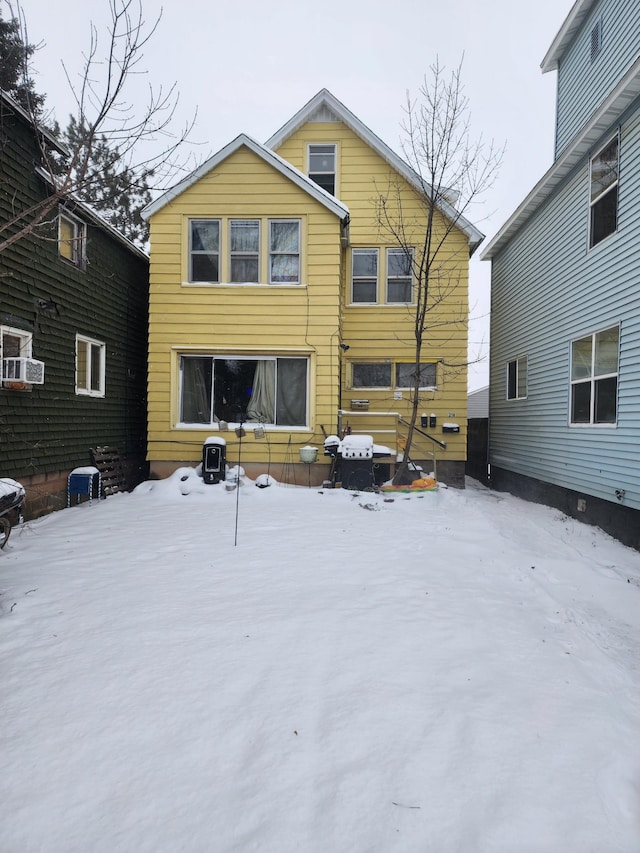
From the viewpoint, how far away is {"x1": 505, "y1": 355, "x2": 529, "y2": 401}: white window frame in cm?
1156

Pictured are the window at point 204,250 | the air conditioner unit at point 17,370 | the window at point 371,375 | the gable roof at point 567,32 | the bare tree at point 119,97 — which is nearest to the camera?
the bare tree at point 119,97

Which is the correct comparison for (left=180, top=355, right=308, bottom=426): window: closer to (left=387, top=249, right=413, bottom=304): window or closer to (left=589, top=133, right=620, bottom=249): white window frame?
(left=387, top=249, right=413, bottom=304): window

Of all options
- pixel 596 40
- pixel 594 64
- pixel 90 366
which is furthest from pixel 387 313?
pixel 90 366

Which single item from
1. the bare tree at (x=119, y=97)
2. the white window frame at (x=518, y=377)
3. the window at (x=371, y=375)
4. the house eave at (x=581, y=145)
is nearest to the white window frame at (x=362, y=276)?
the window at (x=371, y=375)

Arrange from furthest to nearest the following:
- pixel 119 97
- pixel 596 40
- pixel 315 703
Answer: pixel 596 40, pixel 119 97, pixel 315 703

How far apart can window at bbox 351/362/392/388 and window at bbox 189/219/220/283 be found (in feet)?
13.0

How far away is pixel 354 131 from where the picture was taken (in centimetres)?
1224

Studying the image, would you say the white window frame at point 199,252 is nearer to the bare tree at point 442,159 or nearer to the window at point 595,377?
the bare tree at point 442,159

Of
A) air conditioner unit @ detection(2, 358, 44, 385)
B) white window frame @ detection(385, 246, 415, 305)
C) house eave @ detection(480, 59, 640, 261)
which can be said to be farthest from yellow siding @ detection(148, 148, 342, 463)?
house eave @ detection(480, 59, 640, 261)

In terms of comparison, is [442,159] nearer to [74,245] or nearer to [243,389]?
[243,389]

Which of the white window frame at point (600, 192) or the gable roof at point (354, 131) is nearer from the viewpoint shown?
the white window frame at point (600, 192)

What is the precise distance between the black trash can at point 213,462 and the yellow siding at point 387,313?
3.38m

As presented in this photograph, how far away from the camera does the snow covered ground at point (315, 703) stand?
2.04 metres

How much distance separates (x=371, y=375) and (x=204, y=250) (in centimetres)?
472
